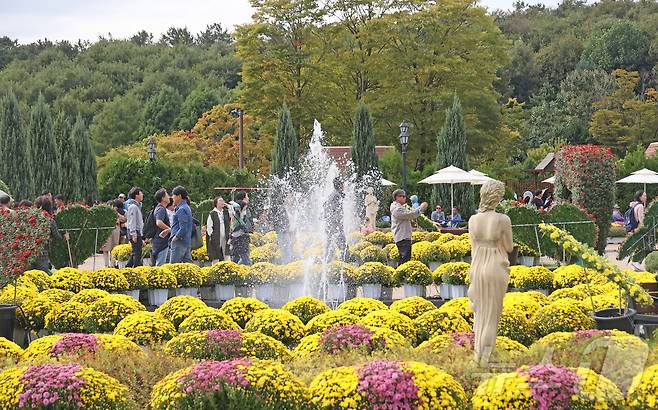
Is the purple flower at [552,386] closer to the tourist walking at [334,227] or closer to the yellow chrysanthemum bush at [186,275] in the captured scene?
the yellow chrysanthemum bush at [186,275]

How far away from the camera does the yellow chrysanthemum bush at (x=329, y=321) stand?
7.69 m

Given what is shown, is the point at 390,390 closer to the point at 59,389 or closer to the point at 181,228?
the point at 59,389

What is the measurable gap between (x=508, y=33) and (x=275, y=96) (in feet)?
125

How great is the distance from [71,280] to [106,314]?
262 cm

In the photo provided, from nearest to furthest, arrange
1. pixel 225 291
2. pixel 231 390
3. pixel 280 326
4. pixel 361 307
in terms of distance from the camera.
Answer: pixel 231 390 < pixel 280 326 < pixel 361 307 < pixel 225 291

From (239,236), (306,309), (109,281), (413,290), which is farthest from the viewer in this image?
(239,236)

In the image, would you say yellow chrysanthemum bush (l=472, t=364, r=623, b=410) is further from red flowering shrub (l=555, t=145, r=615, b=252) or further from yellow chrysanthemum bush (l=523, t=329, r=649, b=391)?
red flowering shrub (l=555, t=145, r=615, b=252)

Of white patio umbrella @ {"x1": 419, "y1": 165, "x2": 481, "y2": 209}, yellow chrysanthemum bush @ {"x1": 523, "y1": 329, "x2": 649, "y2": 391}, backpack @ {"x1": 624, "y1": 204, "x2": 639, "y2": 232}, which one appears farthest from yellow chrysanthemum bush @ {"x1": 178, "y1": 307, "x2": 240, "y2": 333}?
white patio umbrella @ {"x1": 419, "y1": 165, "x2": 481, "y2": 209}

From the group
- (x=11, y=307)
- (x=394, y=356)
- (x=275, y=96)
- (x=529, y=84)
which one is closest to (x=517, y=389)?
(x=394, y=356)

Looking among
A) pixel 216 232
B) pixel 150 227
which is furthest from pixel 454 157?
pixel 150 227

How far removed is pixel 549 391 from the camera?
16.0 ft

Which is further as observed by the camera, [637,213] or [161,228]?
[637,213]

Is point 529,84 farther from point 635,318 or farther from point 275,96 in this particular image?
point 635,318

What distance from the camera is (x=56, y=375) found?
5176mm
